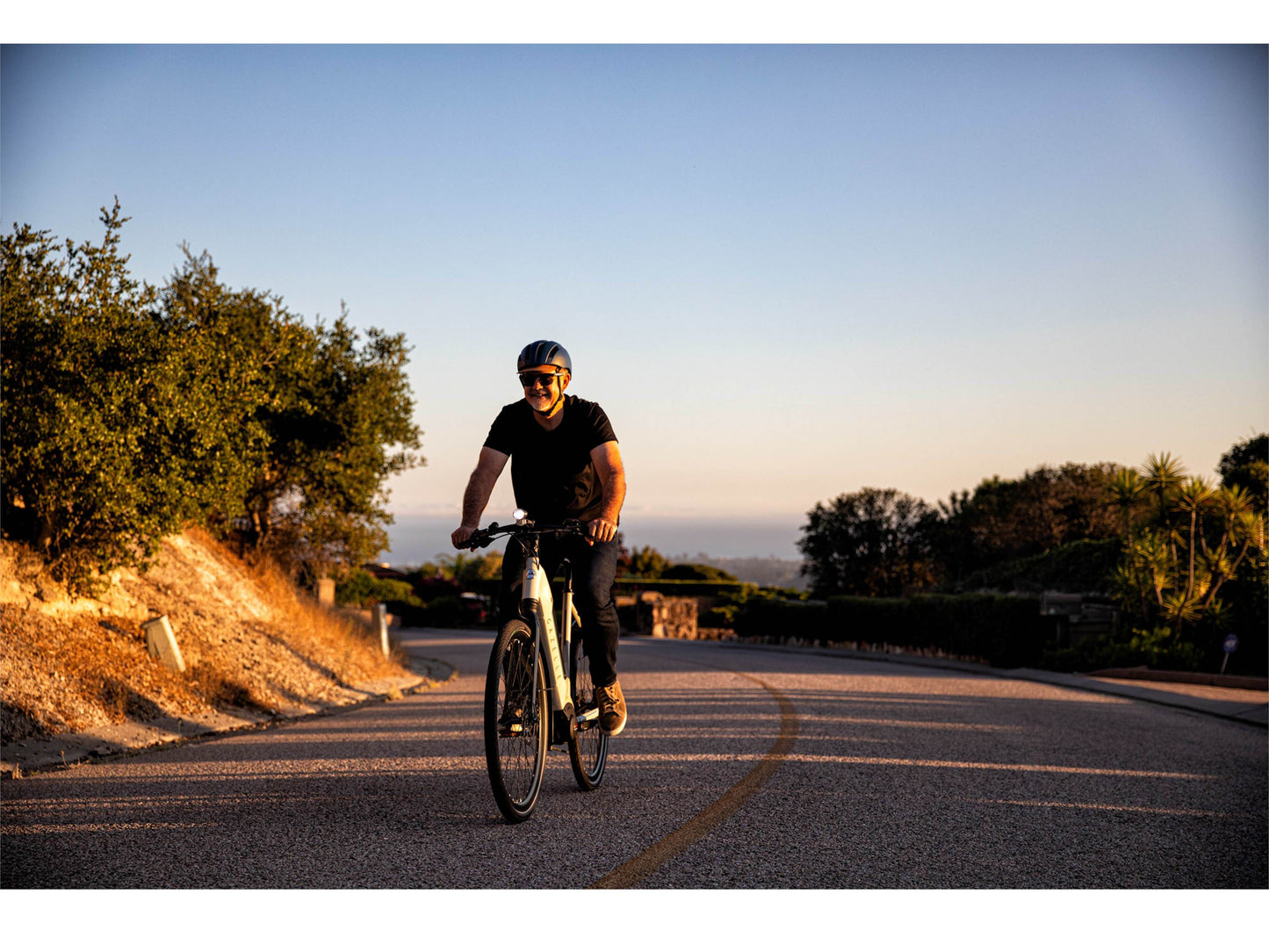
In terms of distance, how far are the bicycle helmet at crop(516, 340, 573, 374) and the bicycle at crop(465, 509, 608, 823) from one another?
2.72ft

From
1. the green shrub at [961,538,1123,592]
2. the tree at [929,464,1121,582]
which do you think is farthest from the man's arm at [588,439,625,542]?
the tree at [929,464,1121,582]

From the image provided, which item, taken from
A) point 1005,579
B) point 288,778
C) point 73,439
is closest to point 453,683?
point 73,439

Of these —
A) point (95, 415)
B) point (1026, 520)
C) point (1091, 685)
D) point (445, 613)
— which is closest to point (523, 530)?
point (95, 415)

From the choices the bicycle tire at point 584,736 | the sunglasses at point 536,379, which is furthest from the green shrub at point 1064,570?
the sunglasses at point 536,379

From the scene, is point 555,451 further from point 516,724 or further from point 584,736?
point 584,736

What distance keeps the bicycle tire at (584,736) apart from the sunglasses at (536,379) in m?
1.61

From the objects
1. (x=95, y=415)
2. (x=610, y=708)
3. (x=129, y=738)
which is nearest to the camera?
(x=610, y=708)

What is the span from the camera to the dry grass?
8859mm

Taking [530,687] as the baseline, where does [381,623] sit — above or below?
below

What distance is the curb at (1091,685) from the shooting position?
40.2ft

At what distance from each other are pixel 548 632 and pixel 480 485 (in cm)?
96

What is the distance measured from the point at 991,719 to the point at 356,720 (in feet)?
21.7

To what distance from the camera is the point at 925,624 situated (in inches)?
1006

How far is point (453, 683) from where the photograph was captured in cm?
1641
